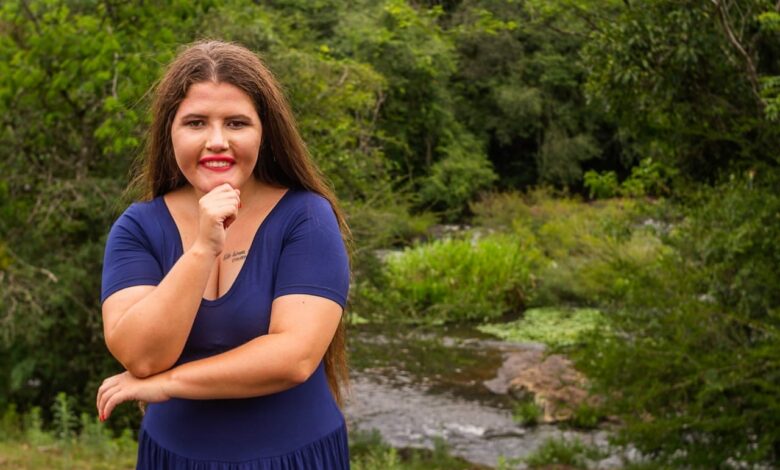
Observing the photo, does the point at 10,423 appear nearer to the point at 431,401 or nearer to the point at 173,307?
the point at 431,401

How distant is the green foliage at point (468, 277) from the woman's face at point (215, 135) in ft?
44.1

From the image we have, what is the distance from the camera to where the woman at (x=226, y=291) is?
1.86 meters

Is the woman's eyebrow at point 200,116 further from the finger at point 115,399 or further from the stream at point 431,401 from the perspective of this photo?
the stream at point 431,401

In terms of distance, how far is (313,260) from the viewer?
197cm

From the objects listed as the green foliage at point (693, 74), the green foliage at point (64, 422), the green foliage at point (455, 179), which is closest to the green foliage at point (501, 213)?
the green foliage at point (455, 179)

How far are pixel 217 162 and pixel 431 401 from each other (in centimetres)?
969

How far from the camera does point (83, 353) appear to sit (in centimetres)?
905

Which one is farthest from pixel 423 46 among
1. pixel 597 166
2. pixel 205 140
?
pixel 205 140

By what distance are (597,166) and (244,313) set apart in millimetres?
31121

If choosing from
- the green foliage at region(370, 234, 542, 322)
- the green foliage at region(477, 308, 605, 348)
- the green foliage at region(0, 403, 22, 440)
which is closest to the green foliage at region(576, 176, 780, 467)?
the green foliage at region(0, 403, 22, 440)


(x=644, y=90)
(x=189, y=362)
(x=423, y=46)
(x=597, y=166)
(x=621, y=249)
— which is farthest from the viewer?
(x=597, y=166)

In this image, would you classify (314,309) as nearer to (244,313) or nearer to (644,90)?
(244,313)

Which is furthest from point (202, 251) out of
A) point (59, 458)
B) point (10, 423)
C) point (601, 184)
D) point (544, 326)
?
point (544, 326)

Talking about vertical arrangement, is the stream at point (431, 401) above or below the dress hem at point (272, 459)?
below
